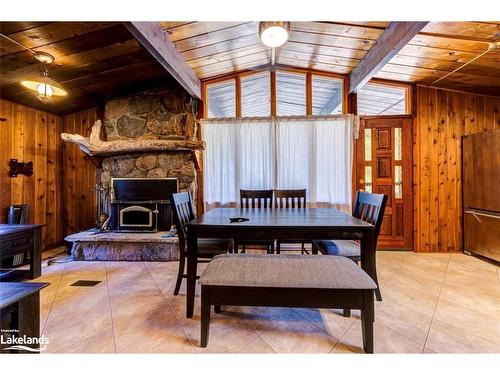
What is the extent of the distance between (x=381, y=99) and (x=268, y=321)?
3676mm

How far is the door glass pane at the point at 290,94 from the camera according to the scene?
3.95m

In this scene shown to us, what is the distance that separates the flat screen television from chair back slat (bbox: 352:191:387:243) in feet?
8.22

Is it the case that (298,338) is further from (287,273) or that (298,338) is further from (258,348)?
(287,273)

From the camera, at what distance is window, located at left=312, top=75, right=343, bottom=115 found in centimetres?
396

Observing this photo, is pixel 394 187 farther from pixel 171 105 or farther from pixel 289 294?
pixel 171 105

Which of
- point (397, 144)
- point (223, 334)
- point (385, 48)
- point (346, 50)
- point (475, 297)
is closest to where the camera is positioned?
point (223, 334)

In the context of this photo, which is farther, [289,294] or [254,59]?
[254,59]

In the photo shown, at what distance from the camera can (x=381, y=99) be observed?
3.92m

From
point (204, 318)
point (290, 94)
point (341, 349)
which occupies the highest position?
point (290, 94)

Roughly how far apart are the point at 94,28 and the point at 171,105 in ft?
5.43

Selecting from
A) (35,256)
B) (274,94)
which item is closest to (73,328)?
(35,256)

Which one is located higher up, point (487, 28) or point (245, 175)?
point (487, 28)

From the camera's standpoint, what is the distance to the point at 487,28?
223 cm
